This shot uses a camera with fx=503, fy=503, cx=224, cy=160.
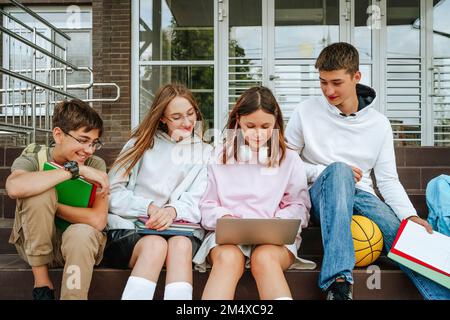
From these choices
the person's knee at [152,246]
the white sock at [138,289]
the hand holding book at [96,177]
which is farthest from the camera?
the hand holding book at [96,177]

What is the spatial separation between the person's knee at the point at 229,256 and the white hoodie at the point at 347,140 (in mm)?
668

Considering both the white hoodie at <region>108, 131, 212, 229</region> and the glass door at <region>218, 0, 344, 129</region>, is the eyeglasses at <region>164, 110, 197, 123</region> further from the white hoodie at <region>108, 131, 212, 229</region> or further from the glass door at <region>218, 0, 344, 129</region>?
the glass door at <region>218, 0, 344, 129</region>

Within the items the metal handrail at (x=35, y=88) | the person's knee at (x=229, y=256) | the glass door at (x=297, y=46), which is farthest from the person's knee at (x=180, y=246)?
the glass door at (x=297, y=46)

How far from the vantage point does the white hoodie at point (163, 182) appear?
7.57 feet

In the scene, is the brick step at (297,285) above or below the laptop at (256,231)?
below

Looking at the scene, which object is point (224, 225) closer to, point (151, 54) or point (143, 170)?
point (143, 170)

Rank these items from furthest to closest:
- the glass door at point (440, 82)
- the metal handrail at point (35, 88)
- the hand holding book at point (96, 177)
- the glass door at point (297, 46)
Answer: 1. the glass door at point (297, 46)
2. the glass door at point (440, 82)
3. the metal handrail at point (35, 88)
4. the hand holding book at point (96, 177)

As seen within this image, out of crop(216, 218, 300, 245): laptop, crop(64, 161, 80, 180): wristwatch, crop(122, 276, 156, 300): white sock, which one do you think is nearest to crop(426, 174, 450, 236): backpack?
crop(216, 218, 300, 245): laptop

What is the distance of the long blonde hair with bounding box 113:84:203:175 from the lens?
7.90 ft

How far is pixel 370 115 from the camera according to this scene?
107 inches

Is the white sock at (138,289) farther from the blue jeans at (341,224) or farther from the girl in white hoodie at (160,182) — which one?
the blue jeans at (341,224)

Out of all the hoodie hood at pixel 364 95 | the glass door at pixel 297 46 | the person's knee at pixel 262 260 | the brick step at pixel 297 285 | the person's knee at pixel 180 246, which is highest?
the glass door at pixel 297 46

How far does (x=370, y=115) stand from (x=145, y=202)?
4.26 feet
